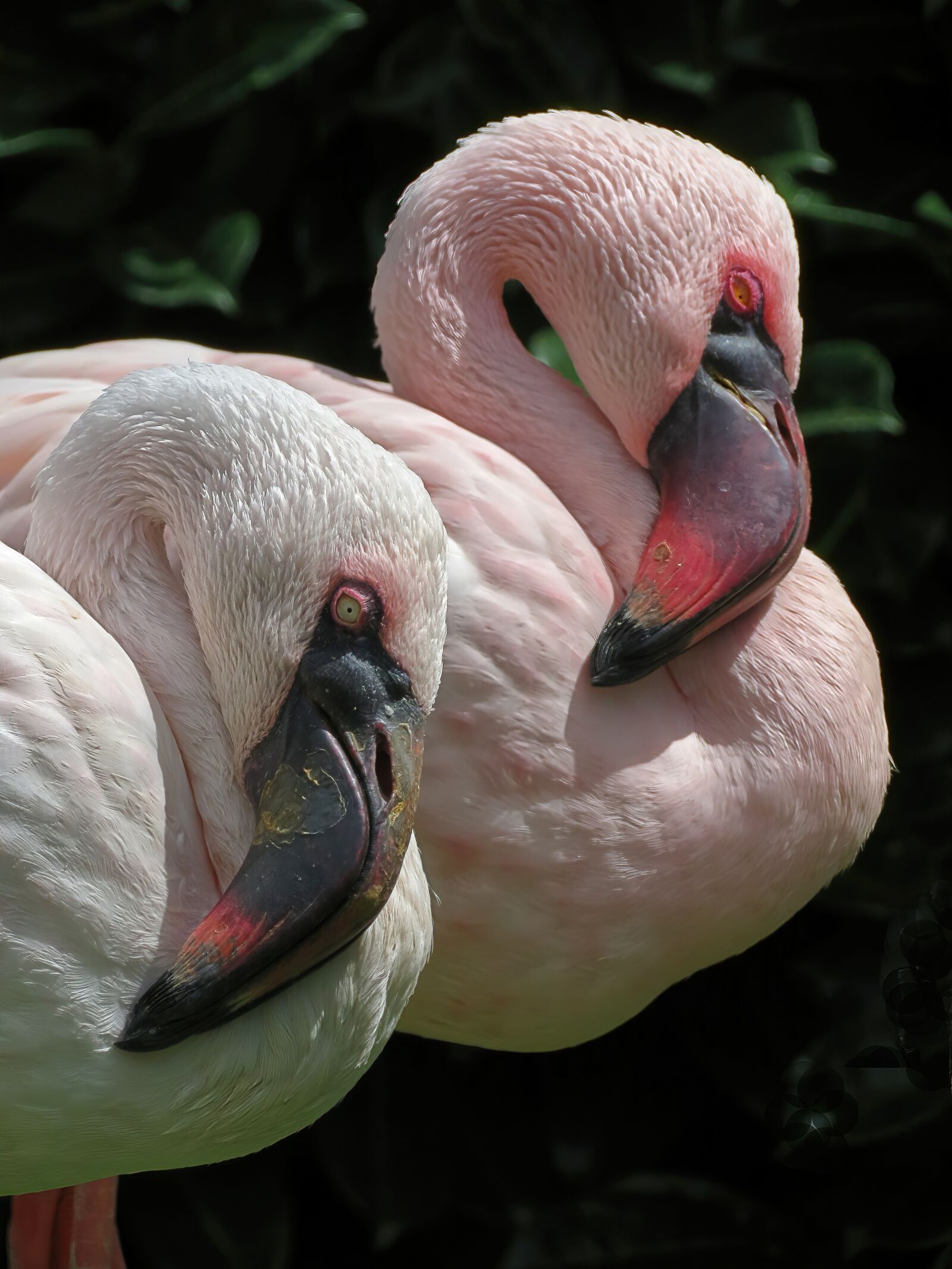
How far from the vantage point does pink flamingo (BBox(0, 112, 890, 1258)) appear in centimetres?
164

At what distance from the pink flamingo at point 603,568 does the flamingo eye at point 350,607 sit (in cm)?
27

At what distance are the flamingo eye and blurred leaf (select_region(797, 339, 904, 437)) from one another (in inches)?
45.6

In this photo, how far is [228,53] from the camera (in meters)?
2.43

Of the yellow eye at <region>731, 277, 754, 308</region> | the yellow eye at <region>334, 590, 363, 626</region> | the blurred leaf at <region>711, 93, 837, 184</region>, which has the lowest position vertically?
the yellow eye at <region>334, 590, 363, 626</region>

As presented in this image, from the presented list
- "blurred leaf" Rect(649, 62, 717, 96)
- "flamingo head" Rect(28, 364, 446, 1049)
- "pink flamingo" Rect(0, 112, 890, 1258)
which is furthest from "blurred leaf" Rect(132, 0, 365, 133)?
"flamingo head" Rect(28, 364, 446, 1049)

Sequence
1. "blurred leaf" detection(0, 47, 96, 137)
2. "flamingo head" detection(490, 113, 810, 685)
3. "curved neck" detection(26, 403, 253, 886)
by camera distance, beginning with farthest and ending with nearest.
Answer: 1. "blurred leaf" detection(0, 47, 96, 137)
2. "flamingo head" detection(490, 113, 810, 685)
3. "curved neck" detection(26, 403, 253, 886)

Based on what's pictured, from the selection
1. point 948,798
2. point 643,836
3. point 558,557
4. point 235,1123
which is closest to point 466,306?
point 558,557

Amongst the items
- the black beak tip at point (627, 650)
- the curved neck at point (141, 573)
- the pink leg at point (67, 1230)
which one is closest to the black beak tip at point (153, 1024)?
the curved neck at point (141, 573)

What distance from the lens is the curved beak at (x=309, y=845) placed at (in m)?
1.27

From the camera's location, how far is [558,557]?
171 cm

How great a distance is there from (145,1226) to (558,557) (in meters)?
1.34

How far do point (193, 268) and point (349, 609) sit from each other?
122 cm

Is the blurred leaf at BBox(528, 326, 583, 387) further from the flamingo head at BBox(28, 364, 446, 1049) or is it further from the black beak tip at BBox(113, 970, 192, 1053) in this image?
the black beak tip at BBox(113, 970, 192, 1053)

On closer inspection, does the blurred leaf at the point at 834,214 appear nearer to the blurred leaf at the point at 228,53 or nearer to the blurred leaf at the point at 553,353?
the blurred leaf at the point at 553,353
